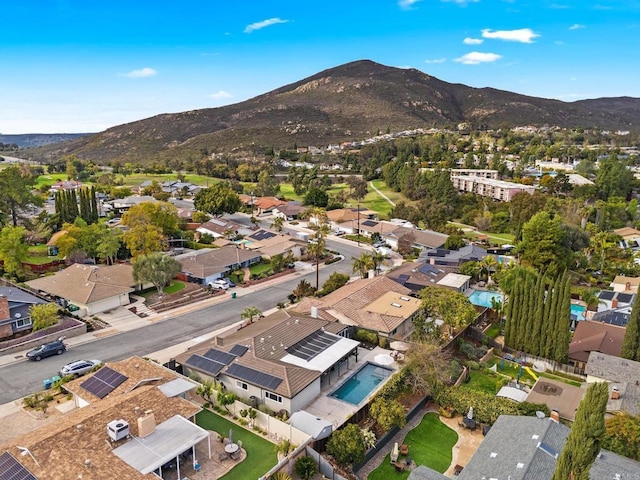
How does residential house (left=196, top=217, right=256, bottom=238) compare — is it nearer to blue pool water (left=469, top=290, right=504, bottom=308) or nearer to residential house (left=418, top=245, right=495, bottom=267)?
residential house (left=418, top=245, right=495, bottom=267)

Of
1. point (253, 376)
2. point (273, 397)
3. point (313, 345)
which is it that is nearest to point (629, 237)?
point (313, 345)

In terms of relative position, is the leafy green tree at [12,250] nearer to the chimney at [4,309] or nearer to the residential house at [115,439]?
the chimney at [4,309]

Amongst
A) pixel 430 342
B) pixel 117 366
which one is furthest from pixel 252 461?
pixel 430 342

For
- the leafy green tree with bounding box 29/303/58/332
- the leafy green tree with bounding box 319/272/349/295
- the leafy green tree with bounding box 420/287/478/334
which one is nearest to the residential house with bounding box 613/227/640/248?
the leafy green tree with bounding box 420/287/478/334

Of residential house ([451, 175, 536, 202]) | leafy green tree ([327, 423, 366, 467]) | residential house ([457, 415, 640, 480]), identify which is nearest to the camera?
residential house ([457, 415, 640, 480])

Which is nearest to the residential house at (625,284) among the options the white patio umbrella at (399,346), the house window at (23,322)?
the white patio umbrella at (399,346)

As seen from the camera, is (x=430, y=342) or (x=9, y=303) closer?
(x=430, y=342)

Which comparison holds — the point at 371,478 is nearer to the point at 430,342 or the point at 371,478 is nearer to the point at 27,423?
the point at 430,342
